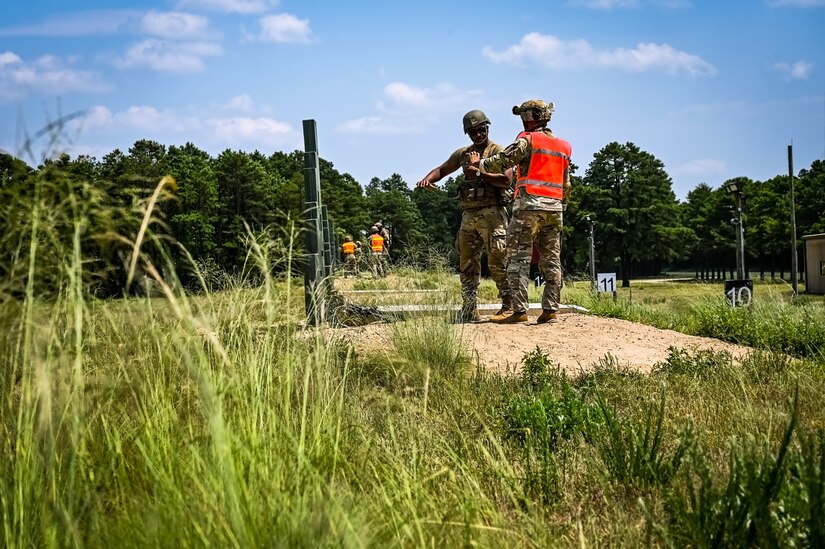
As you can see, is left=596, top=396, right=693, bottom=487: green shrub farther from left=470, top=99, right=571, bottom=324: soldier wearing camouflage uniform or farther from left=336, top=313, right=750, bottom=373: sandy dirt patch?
left=470, top=99, right=571, bottom=324: soldier wearing camouflage uniform

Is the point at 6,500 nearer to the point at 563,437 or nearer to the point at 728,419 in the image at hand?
the point at 563,437

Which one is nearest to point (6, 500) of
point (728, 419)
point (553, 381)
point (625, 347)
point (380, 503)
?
point (380, 503)

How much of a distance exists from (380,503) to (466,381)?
269 cm

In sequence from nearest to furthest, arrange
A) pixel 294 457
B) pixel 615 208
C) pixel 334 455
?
pixel 294 457 → pixel 334 455 → pixel 615 208

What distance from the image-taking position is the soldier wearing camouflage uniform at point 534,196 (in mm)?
8023

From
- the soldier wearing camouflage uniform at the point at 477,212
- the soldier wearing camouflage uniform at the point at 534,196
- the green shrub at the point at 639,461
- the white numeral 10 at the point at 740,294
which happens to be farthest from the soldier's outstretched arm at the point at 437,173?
the green shrub at the point at 639,461

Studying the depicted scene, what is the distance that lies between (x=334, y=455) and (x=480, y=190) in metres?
6.27

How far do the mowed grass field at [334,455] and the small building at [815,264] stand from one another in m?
33.2

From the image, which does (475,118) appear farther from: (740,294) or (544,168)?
(740,294)

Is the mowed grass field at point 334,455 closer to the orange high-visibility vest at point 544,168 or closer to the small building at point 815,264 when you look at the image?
the orange high-visibility vest at point 544,168

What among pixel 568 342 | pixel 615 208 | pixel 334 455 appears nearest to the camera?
pixel 334 455

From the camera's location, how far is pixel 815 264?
34.4 metres

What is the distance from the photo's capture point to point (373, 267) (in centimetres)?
783

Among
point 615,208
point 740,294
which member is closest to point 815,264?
point 740,294
